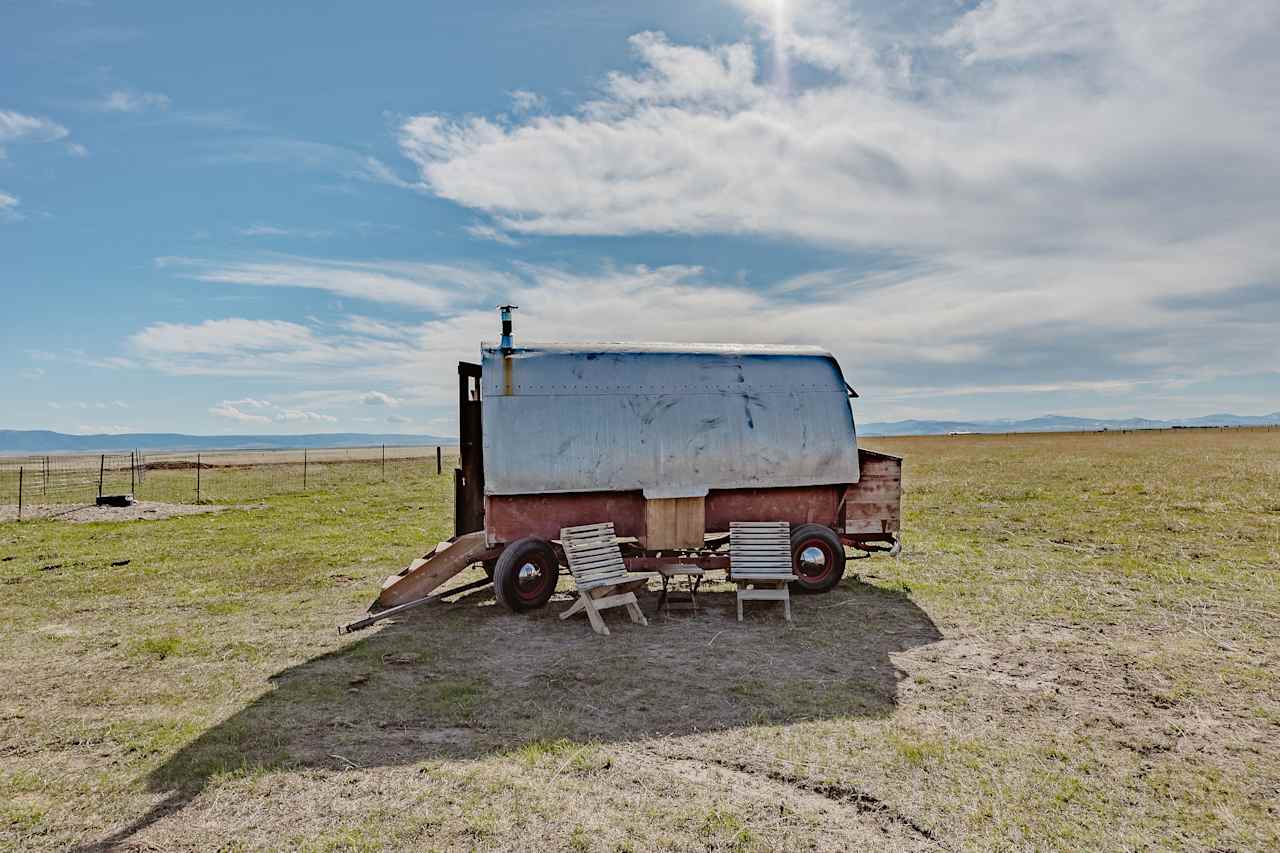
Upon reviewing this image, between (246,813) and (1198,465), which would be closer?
(246,813)

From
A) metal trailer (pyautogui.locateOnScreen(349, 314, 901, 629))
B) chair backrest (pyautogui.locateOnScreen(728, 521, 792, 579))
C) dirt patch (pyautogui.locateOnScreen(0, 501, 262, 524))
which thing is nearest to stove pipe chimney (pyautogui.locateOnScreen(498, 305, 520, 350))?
metal trailer (pyautogui.locateOnScreen(349, 314, 901, 629))

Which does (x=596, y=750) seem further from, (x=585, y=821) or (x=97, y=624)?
(x=97, y=624)

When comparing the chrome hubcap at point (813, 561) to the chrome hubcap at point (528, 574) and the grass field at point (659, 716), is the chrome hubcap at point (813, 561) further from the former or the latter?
the chrome hubcap at point (528, 574)

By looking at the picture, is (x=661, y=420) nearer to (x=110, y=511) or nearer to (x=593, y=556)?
(x=593, y=556)

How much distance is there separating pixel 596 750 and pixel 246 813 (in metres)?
2.64

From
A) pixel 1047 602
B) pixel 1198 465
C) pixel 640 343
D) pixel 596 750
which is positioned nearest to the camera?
Result: pixel 596 750

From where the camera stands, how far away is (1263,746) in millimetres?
5852

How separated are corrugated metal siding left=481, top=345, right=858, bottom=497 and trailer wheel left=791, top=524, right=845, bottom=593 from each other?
2.92ft

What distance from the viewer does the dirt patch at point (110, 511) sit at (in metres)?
20.3

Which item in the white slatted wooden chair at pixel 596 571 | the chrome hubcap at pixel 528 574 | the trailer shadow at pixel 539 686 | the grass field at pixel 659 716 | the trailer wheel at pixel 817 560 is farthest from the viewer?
the trailer wheel at pixel 817 560

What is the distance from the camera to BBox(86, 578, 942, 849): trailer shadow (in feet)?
19.4

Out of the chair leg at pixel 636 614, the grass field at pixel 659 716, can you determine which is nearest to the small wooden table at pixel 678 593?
the grass field at pixel 659 716

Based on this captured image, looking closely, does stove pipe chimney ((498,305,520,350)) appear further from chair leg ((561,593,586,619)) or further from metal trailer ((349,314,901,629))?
chair leg ((561,593,586,619))

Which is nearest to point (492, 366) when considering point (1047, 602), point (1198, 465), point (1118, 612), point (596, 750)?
point (596, 750)
